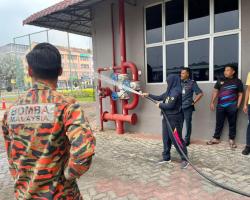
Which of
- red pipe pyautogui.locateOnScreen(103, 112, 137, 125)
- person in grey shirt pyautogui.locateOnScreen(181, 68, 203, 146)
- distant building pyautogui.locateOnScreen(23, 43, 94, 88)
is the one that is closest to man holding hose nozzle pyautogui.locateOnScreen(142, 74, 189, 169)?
person in grey shirt pyautogui.locateOnScreen(181, 68, 203, 146)

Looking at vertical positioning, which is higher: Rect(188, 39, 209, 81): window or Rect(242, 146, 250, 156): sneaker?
Rect(188, 39, 209, 81): window

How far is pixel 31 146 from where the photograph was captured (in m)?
1.48

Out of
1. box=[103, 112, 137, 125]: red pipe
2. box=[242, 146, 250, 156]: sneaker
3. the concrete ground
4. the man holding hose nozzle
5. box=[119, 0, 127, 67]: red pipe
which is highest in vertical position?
box=[119, 0, 127, 67]: red pipe

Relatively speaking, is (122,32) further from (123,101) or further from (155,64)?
(123,101)

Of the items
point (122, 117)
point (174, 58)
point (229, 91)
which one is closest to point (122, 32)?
point (174, 58)

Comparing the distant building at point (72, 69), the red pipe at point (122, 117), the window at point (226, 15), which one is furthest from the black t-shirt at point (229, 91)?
the distant building at point (72, 69)

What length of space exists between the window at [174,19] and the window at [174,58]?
231mm

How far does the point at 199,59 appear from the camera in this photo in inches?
228

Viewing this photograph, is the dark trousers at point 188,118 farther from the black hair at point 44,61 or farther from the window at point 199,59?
the black hair at point 44,61

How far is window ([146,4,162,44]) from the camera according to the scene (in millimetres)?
6383

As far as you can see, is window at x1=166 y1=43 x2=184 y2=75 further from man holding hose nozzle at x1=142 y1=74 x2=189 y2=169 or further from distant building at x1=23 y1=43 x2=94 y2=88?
distant building at x1=23 y1=43 x2=94 y2=88

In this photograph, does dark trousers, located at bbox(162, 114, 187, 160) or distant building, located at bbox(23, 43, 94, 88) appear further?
distant building, located at bbox(23, 43, 94, 88)

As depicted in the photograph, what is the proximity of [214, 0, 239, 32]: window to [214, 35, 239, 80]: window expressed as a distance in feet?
0.74

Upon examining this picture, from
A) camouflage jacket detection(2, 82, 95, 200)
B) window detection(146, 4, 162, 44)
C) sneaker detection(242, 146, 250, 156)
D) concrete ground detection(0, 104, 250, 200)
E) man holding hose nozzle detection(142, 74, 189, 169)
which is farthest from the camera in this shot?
window detection(146, 4, 162, 44)
